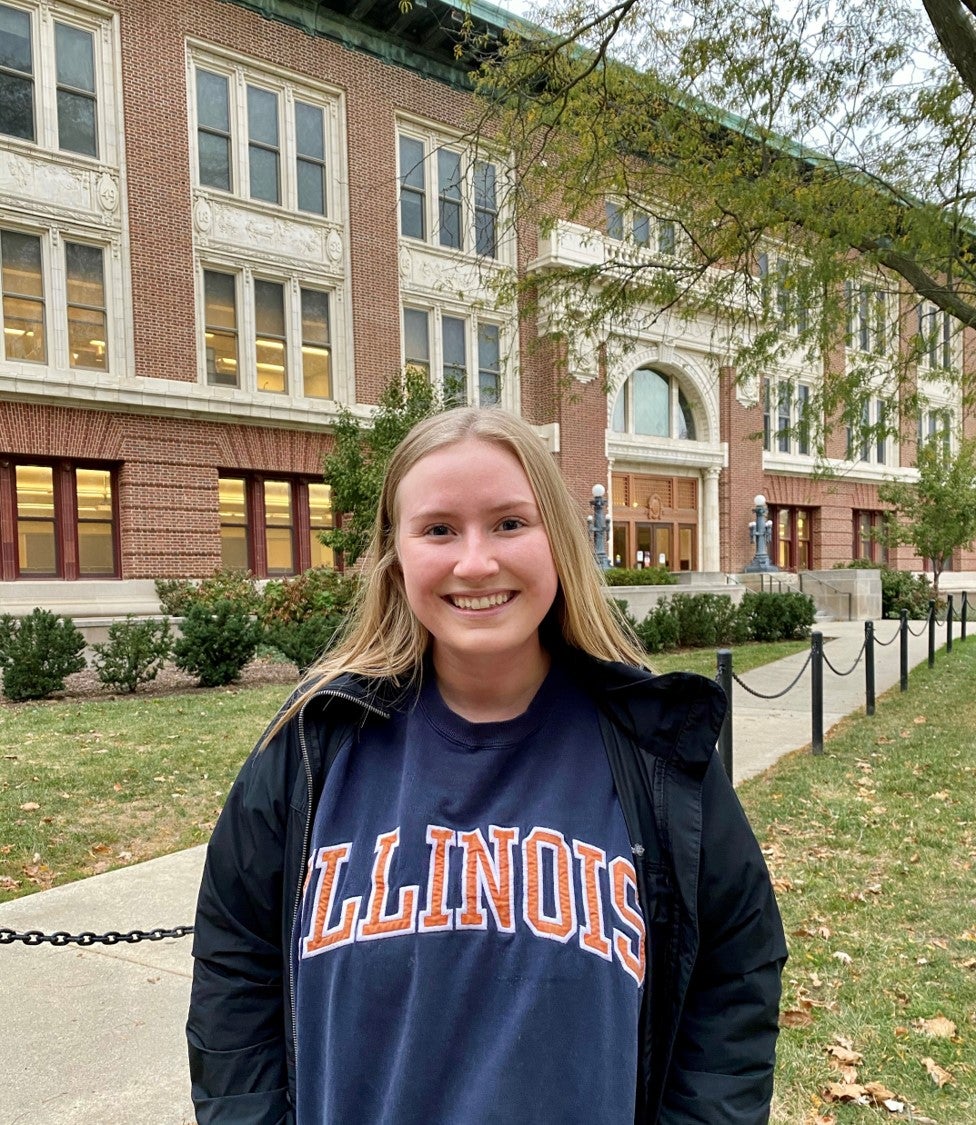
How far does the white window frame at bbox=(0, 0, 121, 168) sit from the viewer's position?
16328 millimetres

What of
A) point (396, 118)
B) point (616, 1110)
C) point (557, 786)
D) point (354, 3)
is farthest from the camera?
point (396, 118)

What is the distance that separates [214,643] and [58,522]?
7266mm

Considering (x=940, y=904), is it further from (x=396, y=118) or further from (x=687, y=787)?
(x=396, y=118)

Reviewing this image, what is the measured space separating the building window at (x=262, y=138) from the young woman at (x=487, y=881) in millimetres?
19727

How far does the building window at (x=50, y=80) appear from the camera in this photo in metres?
16.2

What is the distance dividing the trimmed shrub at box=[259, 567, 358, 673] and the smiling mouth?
11547mm

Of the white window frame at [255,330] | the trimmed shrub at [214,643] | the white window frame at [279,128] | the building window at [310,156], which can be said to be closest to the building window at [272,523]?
the white window frame at [255,330]

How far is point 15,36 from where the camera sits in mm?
16156

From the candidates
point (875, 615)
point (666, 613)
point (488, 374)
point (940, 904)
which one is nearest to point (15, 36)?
point (488, 374)

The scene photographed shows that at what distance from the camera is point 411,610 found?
1798 millimetres

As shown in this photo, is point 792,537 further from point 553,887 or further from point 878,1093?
point 553,887

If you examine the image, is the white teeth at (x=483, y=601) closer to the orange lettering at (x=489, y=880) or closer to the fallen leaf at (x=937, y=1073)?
the orange lettering at (x=489, y=880)

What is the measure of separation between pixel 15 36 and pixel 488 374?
12320 millimetres

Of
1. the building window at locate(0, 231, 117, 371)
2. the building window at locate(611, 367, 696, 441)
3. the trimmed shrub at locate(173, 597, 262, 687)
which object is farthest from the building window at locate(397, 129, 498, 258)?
the trimmed shrub at locate(173, 597, 262, 687)
